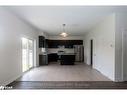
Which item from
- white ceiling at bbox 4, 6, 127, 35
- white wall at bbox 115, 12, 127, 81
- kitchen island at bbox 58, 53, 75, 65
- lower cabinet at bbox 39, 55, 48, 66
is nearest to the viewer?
white ceiling at bbox 4, 6, 127, 35

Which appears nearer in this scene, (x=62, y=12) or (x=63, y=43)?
(x=62, y=12)

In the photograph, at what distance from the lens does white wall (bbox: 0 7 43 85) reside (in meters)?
4.39

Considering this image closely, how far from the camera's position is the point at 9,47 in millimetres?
4934

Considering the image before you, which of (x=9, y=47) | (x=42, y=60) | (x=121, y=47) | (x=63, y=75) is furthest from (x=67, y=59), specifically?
(x=9, y=47)

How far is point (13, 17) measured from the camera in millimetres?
5363

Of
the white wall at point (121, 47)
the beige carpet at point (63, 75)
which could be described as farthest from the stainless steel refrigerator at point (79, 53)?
the white wall at point (121, 47)

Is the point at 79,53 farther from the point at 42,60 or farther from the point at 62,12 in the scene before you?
the point at 62,12

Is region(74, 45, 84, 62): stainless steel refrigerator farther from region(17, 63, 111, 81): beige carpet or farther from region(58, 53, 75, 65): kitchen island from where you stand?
region(17, 63, 111, 81): beige carpet

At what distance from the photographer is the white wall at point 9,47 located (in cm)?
439

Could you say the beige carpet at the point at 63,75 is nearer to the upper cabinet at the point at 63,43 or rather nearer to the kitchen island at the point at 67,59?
the kitchen island at the point at 67,59

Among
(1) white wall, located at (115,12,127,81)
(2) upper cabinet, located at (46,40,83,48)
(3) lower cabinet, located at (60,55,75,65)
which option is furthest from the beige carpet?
(2) upper cabinet, located at (46,40,83,48)
